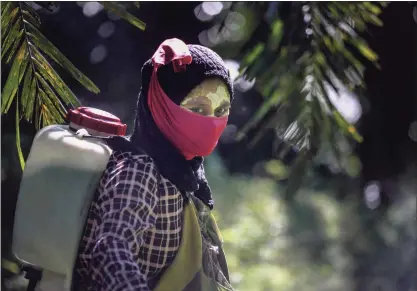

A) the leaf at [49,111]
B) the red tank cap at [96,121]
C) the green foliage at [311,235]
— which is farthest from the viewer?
the green foliage at [311,235]

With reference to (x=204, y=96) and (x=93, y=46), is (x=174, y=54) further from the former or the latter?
(x=93, y=46)

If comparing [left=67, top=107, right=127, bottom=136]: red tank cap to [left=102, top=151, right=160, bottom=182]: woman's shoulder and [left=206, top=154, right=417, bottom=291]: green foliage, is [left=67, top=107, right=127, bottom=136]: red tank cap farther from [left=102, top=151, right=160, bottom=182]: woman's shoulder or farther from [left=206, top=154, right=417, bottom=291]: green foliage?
[left=206, top=154, right=417, bottom=291]: green foliage

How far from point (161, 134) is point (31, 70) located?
1.53ft

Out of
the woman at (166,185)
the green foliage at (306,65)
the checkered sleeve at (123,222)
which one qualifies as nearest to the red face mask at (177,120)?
the woman at (166,185)

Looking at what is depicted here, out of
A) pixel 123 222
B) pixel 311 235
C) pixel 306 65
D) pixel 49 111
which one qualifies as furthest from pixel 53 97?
pixel 311 235

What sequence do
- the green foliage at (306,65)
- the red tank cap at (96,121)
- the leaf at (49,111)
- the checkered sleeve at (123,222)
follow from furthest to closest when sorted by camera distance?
the green foliage at (306,65), the leaf at (49,111), the red tank cap at (96,121), the checkered sleeve at (123,222)

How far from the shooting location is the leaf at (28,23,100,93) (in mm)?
1698

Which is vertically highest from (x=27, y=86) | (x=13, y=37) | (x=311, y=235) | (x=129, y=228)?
(x=13, y=37)

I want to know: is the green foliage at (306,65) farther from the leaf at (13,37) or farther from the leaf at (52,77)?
the leaf at (13,37)

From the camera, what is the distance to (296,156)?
1.92m

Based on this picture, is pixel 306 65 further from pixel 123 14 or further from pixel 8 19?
pixel 8 19

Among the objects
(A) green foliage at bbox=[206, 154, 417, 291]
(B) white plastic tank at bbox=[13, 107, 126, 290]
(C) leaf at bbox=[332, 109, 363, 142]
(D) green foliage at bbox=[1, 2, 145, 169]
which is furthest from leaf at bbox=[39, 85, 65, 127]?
(C) leaf at bbox=[332, 109, 363, 142]

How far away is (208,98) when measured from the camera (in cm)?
143

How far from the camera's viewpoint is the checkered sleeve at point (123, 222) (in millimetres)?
1220
